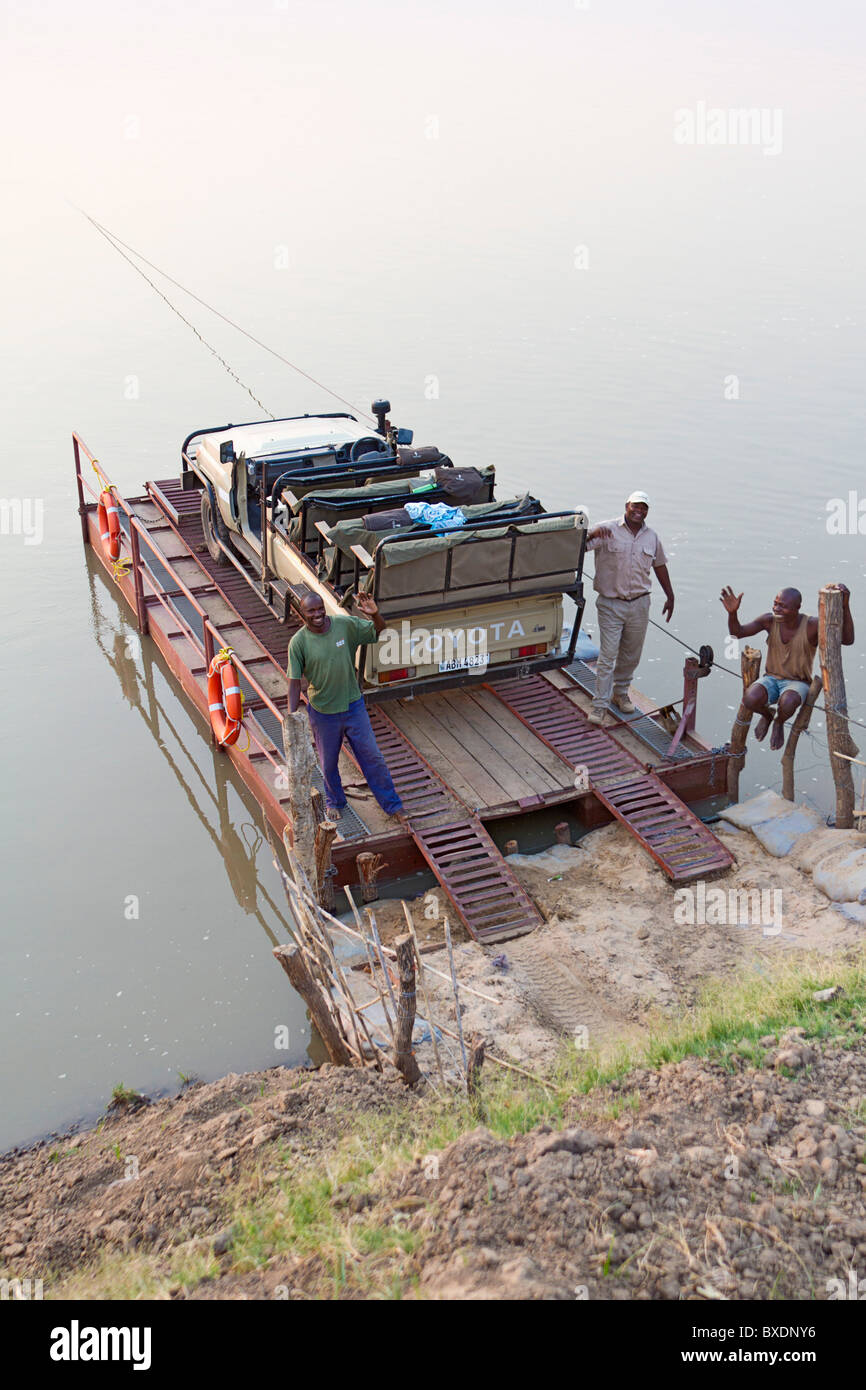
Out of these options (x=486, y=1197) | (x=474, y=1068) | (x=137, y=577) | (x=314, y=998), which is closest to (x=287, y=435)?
(x=137, y=577)

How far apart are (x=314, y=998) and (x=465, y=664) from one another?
11.8ft

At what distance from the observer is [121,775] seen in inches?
474

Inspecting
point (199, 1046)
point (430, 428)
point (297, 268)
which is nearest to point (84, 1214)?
point (199, 1046)

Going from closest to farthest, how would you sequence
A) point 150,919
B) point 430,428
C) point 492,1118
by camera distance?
point 492,1118 → point 150,919 → point 430,428

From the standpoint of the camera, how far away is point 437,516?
10234mm

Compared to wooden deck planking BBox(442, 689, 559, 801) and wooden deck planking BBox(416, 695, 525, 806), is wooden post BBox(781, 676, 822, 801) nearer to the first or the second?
wooden deck planking BBox(442, 689, 559, 801)

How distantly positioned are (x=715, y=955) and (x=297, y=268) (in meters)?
28.2

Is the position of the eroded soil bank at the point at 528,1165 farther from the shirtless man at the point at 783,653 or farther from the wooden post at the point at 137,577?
the wooden post at the point at 137,577

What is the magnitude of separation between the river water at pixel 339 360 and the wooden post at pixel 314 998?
77 centimetres

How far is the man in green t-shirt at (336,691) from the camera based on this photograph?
888 cm

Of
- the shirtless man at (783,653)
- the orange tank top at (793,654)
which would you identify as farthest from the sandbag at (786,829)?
the orange tank top at (793,654)

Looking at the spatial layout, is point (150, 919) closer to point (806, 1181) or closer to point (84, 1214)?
point (84, 1214)

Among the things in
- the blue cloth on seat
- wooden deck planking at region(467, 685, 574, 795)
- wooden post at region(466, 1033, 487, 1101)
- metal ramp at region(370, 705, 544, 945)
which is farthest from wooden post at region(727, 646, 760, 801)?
wooden post at region(466, 1033, 487, 1101)

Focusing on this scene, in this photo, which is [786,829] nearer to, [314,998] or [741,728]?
[741,728]
